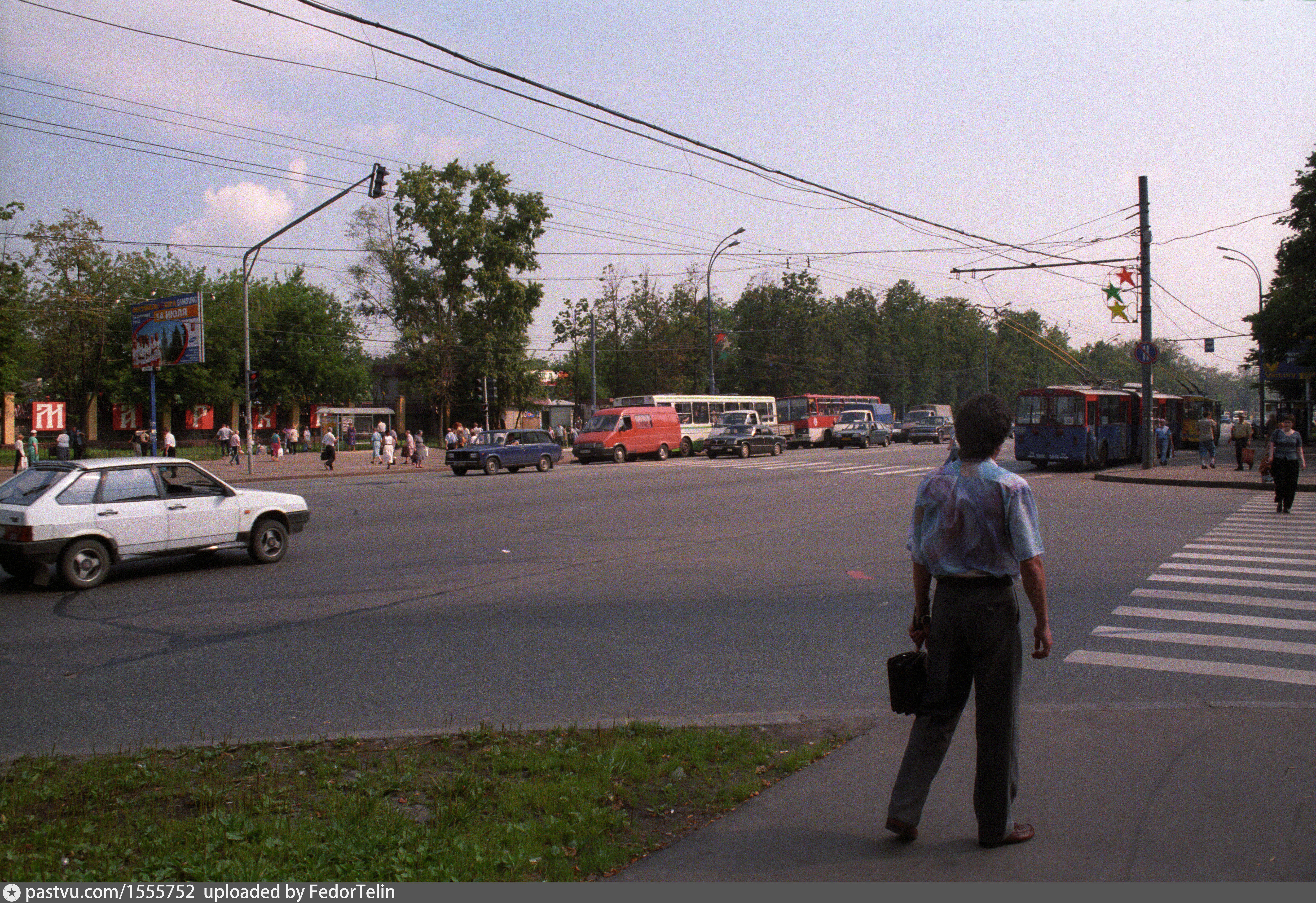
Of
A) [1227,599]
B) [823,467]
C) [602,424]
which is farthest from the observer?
[602,424]

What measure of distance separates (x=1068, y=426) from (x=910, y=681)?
95.5ft

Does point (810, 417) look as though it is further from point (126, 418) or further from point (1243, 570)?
point (126, 418)

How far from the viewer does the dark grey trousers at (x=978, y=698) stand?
3701mm

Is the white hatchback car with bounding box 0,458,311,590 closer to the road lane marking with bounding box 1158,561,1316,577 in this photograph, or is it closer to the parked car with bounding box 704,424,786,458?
the road lane marking with bounding box 1158,561,1316,577

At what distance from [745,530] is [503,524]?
4068 mm

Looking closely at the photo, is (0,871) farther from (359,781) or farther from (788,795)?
(788,795)

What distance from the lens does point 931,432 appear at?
56.4 metres

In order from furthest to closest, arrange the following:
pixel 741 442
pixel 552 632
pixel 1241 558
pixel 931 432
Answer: pixel 931 432 → pixel 741 442 → pixel 1241 558 → pixel 552 632

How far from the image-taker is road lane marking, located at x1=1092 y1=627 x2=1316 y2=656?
23.3 ft

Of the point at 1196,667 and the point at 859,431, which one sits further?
the point at 859,431

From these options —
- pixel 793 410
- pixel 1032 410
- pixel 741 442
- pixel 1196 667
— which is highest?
pixel 793 410

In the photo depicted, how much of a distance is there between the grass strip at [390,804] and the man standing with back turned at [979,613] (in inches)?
38.4

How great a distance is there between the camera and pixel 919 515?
3.92 m

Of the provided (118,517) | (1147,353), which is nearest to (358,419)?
(1147,353)
